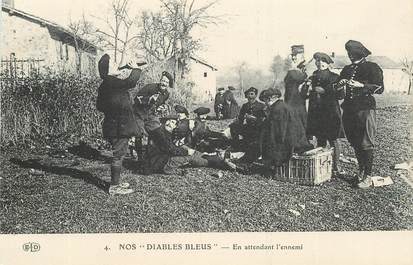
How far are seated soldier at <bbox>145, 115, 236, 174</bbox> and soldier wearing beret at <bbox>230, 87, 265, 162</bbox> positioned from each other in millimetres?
278

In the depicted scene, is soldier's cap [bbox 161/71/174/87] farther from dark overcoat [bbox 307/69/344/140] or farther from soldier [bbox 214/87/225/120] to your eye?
soldier [bbox 214/87/225/120]

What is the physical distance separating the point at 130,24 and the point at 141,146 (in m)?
1.16

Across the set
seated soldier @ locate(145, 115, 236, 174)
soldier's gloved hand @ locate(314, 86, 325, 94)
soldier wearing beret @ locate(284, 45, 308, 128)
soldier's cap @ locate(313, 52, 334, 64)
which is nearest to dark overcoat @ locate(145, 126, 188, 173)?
seated soldier @ locate(145, 115, 236, 174)

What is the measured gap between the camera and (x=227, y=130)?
16.4ft

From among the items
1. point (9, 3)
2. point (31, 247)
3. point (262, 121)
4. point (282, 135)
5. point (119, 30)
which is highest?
point (9, 3)

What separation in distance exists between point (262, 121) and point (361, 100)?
37.0 inches

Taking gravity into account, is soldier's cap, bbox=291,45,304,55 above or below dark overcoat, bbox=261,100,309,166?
above

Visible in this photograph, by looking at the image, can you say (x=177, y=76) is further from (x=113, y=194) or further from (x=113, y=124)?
(x=113, y=194)

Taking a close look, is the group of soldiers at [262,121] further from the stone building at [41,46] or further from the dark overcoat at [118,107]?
the stone building at [41,46]

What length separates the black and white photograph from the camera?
3.86 metres

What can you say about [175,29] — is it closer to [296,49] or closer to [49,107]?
[296,49]

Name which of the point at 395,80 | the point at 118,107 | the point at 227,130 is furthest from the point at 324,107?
the point at 118,107

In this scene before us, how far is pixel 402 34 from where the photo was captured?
4180 millimetres

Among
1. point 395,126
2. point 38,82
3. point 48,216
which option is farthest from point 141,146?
point 395,126
